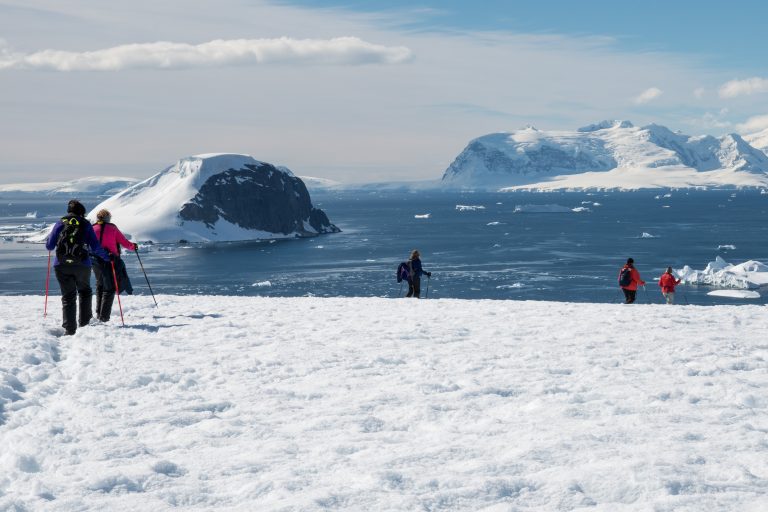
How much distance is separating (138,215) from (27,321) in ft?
492

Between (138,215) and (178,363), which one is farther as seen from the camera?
(138,215)

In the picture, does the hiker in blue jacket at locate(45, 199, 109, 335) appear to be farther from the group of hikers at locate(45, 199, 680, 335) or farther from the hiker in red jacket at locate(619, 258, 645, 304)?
the hiker in red jacket at locate(619, 258, 645, 304)

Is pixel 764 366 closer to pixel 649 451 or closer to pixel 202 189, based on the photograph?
pixel 649 451

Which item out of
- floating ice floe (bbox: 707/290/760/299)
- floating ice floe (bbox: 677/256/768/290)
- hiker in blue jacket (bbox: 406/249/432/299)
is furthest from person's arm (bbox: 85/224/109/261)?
floating ice floe (bbox: 677/256/768/290)

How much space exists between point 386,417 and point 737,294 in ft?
186

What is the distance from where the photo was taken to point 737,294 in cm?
5753

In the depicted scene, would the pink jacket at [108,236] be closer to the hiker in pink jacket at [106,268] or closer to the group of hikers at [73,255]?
the hiker in pink jacket at [106,268]

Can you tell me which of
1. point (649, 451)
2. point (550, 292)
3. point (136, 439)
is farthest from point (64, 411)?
point (550, 292)

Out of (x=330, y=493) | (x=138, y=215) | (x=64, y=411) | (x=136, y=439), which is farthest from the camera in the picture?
(x=138, y=215)

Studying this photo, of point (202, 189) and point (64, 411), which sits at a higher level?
point (202, 189)

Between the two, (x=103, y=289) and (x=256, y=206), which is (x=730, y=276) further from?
(x=256, y=206)

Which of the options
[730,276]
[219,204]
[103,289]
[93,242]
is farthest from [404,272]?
[219,204]

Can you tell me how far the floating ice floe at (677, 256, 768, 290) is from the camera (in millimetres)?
61531

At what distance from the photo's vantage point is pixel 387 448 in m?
6.81
